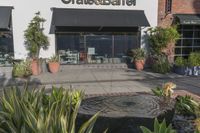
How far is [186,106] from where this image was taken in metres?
5.95

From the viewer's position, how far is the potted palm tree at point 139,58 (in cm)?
1568

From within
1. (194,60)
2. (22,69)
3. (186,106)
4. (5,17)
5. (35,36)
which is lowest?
(186,106)

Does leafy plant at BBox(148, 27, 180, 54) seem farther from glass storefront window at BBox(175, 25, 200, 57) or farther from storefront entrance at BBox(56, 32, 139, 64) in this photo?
glass storefront window at BBox(175, 25, 200, 57)

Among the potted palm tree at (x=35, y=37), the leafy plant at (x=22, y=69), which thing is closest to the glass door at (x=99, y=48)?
the potted palm tree at (x=35, y=37)

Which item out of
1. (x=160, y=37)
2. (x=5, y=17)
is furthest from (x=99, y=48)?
(x=5, y=17)

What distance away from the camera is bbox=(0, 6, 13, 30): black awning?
13922 millimetres

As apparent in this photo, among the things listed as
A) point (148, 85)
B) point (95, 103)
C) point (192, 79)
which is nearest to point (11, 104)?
point (95, 103)

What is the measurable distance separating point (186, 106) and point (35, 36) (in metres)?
10.4

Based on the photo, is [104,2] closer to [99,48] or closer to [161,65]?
[99,48]

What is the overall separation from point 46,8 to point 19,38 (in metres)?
2.26

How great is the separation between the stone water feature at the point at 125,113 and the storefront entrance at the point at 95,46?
10753 millimetres

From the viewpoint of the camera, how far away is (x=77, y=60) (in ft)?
53.8

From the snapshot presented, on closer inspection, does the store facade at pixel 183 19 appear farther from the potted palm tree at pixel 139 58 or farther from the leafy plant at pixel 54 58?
the leafy plant at pixel 54 58

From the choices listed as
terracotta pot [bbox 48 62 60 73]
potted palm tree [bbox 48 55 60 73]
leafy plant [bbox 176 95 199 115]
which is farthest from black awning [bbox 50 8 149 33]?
leafy plant [bbox 176 95 199 115]
